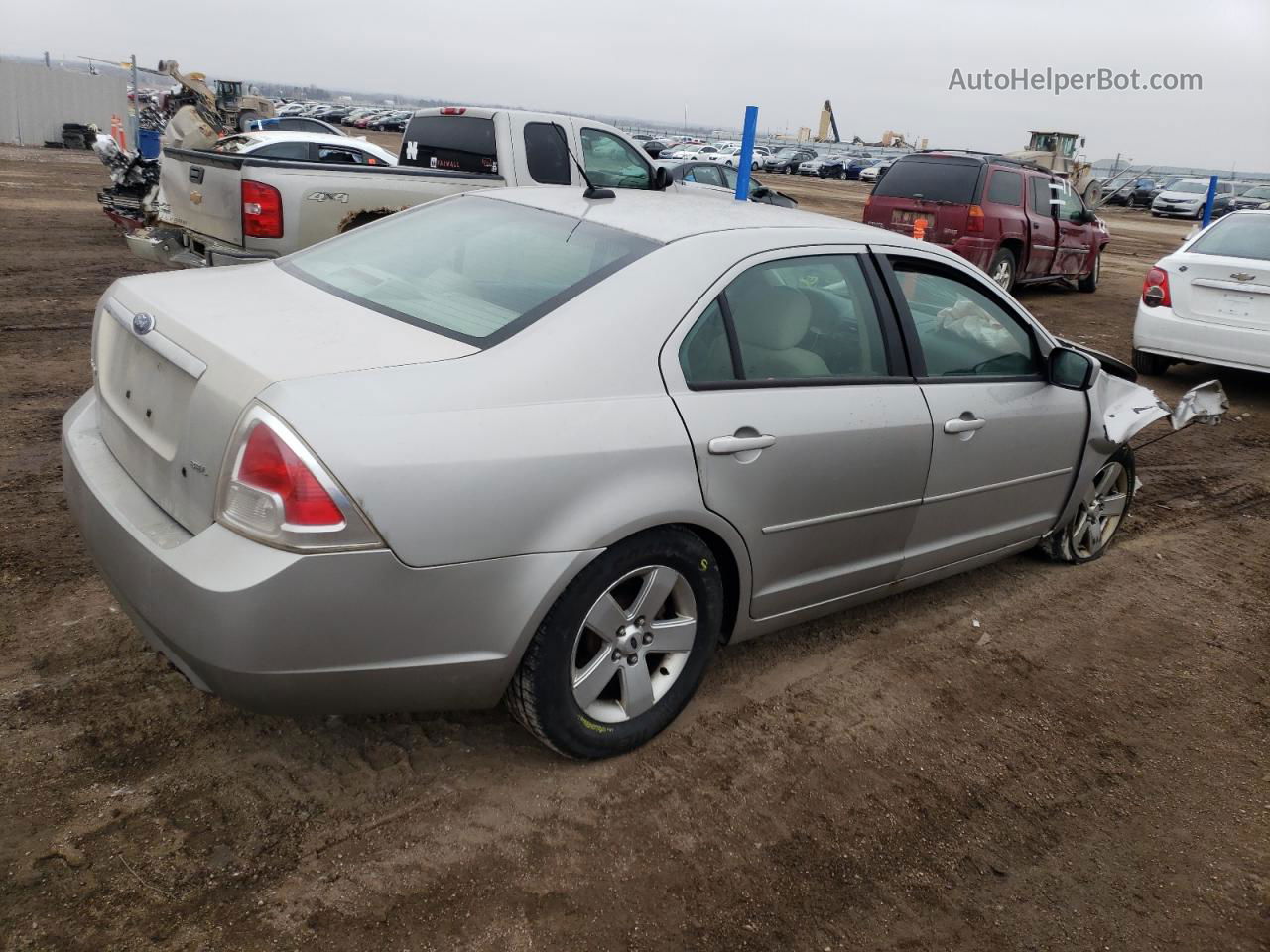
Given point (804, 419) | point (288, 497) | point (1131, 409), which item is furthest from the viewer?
point (1131, 409)

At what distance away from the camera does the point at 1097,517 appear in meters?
4.96

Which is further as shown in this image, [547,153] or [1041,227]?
[1041,227]

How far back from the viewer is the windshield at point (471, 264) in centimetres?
296

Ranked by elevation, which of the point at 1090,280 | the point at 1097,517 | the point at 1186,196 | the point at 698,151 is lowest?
the point at 1097,517

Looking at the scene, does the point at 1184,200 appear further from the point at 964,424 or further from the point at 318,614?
the point at 318,614

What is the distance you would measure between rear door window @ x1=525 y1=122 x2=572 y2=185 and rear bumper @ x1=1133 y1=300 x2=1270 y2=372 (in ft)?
16.9

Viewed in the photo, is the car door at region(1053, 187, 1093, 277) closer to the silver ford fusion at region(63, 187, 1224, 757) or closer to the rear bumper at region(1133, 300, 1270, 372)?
the rear bumper at region(1133, 300, 1270, 372)

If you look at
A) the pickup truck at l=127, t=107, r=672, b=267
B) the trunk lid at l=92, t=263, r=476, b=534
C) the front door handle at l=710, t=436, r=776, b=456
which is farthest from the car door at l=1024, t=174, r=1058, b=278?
the trunk lid at l=92, t=263, r=476, b=534

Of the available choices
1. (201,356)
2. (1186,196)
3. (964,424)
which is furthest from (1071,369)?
(1186,196)

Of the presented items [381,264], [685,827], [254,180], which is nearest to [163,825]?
[685,827]

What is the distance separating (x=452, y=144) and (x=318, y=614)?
744 cm

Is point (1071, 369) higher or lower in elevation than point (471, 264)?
→ lower

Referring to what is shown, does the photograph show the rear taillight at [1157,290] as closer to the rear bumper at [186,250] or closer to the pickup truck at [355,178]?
the pickup truck at [355,178]

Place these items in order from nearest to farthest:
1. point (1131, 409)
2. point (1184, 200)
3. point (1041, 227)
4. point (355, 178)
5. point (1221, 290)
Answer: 1. point (1131, 409)
2. point (355, 178)
3. point (1221, 290)
4. point (1041, 227)
5. point (1184, 200)
